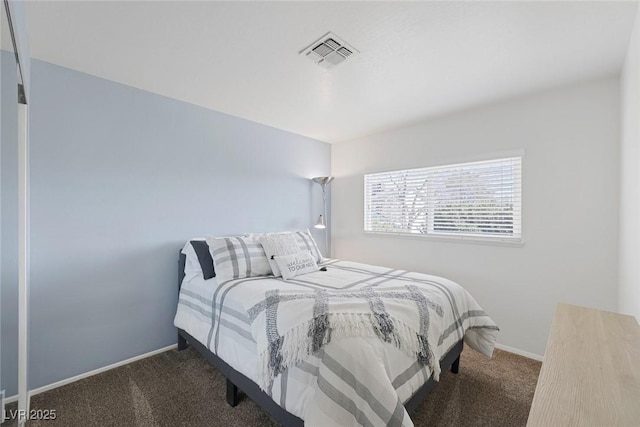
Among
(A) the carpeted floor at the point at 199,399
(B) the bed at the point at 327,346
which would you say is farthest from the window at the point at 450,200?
(A) the carpeted floor at the point at 199,399

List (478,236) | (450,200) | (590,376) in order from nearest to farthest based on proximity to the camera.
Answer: (590,376) → (478,236) → (450,200)

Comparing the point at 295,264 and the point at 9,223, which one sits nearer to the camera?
the point at 9,223

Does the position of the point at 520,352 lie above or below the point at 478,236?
below

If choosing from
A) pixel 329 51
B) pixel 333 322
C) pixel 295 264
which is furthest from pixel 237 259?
pixel 329 51

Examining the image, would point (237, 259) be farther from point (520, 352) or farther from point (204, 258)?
point (520, 352)

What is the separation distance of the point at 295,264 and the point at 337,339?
117cm

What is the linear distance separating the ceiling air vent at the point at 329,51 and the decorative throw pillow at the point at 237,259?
1.61 meters

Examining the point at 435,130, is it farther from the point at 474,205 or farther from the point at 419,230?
the point at 419,230

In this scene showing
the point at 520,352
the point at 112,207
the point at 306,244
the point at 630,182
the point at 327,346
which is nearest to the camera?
the point at 327,346

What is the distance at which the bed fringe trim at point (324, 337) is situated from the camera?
133cm

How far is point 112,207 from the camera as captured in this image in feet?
7.45

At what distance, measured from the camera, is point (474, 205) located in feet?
9.43

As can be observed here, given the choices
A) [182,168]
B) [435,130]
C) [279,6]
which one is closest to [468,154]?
[435,130]

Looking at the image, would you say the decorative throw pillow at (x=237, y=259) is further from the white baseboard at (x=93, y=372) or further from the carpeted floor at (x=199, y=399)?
the white baseboard at (x=93, y=372)
